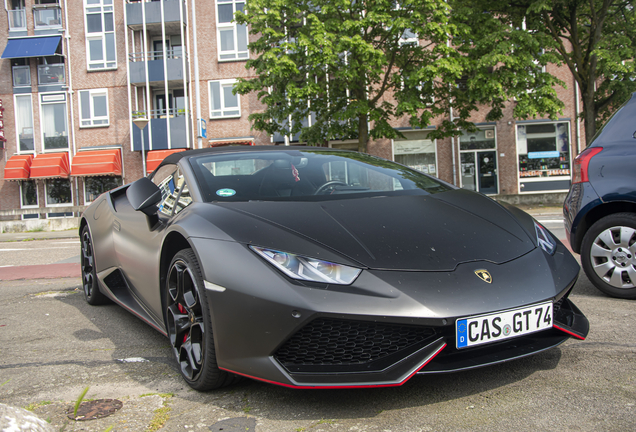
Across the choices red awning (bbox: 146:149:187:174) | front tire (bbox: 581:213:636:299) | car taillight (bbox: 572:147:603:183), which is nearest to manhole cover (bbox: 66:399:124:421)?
front tire (bbox: 581:213:636:299)

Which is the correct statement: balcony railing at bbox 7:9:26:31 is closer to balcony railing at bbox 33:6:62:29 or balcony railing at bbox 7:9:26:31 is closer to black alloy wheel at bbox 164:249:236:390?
balcony railing at bbox 33:6:62:29

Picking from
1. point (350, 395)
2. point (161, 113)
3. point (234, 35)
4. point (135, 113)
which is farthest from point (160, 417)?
point (161, 113)

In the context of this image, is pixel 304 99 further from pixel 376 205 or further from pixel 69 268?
pixel 376 205

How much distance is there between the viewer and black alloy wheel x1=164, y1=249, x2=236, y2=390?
236 cm

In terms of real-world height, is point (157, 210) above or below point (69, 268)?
above

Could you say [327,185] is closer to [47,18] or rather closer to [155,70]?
[155,70]

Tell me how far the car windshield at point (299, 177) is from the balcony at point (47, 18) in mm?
28568

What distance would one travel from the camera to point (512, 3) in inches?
658

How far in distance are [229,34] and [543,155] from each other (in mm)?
15897

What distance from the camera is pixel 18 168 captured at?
26594mm

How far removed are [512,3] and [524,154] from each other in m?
9.43

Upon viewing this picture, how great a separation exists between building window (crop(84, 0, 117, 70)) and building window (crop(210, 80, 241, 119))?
5.37 metres

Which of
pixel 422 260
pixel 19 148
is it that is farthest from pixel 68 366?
pixel 19 148

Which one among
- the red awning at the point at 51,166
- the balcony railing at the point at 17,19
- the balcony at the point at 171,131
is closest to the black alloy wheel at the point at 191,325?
the balcony at the point at 171,131
